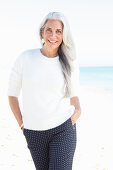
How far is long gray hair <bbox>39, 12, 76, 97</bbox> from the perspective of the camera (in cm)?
258

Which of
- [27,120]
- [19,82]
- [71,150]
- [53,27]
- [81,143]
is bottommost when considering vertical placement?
[81,143]

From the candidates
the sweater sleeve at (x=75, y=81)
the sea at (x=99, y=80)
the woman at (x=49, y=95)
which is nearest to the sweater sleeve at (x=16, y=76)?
the woman at (x=49, y=95)

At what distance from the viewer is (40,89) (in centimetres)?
248

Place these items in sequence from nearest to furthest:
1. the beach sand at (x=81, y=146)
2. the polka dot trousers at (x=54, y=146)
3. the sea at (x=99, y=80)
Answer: the polka dot trousers at (x=54, y=146), the beach sand at (x=81, y=146), the sea at (x=99, y=80)

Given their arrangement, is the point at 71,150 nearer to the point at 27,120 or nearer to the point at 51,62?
the point at 27,120

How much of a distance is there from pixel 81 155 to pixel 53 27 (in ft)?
10.9

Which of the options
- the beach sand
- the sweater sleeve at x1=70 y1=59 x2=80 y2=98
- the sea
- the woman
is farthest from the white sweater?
the sea

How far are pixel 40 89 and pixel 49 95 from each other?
90 mm

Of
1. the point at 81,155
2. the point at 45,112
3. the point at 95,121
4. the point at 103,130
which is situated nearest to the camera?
the point at 45,112

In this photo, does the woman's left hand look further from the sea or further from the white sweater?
the sea

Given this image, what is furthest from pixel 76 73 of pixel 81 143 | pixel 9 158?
pixel 81 143

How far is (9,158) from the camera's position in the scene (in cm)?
476

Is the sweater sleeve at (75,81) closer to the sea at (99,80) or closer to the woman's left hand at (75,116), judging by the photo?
the woman's left hand at (75,116)

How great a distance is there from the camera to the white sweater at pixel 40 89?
8.10 ft
